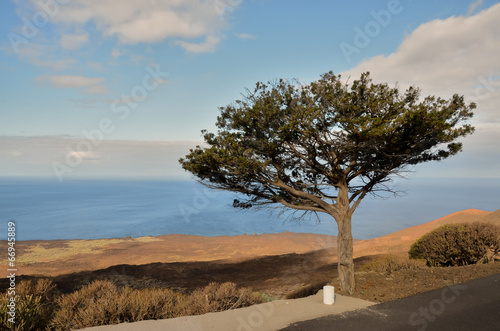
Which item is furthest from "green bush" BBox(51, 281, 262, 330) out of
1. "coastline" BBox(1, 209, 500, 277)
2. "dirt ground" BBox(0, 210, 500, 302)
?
"coastline" BBox(1, 209, 500, 277)

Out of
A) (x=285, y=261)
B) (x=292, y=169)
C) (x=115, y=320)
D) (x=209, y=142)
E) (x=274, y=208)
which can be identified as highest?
(x=209, y=142)

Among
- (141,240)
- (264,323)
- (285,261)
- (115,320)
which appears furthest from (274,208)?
(141,240)

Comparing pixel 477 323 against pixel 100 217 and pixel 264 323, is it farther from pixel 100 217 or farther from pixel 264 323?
pixel 100 217

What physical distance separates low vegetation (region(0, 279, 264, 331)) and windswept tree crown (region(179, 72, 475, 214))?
361cm

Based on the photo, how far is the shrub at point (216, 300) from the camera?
768 cm

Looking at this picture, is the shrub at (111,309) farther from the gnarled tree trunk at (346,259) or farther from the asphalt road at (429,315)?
the gnarled tree trunk at (346,259)

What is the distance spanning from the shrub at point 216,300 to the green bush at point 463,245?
33.0ft

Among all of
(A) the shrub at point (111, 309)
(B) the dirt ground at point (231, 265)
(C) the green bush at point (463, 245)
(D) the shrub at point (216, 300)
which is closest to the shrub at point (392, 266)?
(B) the dirt ground at point (231, 265)

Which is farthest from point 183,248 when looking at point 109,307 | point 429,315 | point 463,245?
point 429,315

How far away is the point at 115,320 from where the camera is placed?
673 cm

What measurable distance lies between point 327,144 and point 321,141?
0.90 feet

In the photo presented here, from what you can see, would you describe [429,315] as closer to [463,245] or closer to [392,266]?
[392,266]

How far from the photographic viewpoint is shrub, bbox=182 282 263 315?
25.2ft

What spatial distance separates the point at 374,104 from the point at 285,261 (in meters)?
16.3
